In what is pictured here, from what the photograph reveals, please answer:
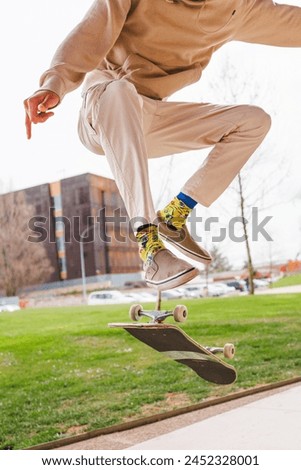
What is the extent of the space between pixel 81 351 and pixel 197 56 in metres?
6.28

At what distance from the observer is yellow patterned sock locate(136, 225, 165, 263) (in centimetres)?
171

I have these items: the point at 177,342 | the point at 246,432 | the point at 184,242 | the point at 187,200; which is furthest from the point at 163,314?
the point at 246,432

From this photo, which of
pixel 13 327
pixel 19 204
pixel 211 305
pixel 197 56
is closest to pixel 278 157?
pixel 211 305

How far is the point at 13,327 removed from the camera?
759 centimetres

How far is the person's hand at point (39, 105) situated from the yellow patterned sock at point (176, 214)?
0.52m

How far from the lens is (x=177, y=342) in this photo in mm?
1967

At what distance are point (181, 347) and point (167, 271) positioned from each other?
1.44 ft

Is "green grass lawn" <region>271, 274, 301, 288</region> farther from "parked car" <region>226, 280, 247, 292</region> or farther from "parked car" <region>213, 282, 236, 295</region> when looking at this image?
"parked car" <region>213, 282, 236, 295</region>

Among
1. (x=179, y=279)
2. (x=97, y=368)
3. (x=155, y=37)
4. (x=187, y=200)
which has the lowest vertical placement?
(x=97, y=368)

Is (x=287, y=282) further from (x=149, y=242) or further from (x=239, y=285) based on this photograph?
(x=149, y=242)

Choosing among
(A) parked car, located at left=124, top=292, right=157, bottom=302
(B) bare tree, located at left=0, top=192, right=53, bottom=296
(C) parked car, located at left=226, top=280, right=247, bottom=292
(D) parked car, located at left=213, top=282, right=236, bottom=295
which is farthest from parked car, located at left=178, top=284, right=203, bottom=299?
(B) bare tree, located at left=0, top=192, right=53, bottom=296

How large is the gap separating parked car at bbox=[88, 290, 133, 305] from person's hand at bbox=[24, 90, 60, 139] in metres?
5.89

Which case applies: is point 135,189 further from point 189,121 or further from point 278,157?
point 278,157

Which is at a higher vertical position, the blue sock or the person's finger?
the person's finger
